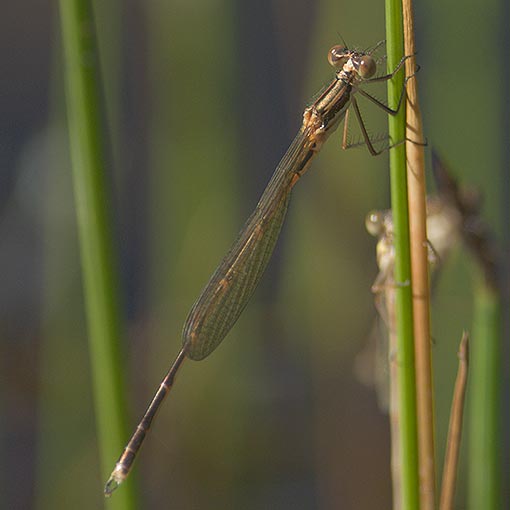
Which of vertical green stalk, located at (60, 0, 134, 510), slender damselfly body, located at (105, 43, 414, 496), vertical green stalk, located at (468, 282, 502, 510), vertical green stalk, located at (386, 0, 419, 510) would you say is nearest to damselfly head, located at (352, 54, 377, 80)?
slender damselfly body, located at (105, 43, 414, 496)

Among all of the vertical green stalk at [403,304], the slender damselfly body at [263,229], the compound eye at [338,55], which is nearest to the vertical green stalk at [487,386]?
the vertical green stalk at [403,304]

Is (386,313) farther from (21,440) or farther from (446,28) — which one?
(21,440)

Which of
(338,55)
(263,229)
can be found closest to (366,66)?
(338,55)

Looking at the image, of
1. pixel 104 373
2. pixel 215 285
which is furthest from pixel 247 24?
pixel 104 373

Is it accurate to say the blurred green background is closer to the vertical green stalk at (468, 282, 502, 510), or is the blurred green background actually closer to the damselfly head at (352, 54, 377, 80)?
the damselfly head at (352, 54, 377, 80)

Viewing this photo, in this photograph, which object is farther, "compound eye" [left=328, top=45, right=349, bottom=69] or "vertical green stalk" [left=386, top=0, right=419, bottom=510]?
"compound eye" [left=328, top=45, right=349, bottom=69]

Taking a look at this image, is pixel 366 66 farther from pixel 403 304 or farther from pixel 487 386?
pixel 403 304

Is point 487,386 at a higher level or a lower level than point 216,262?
lower
